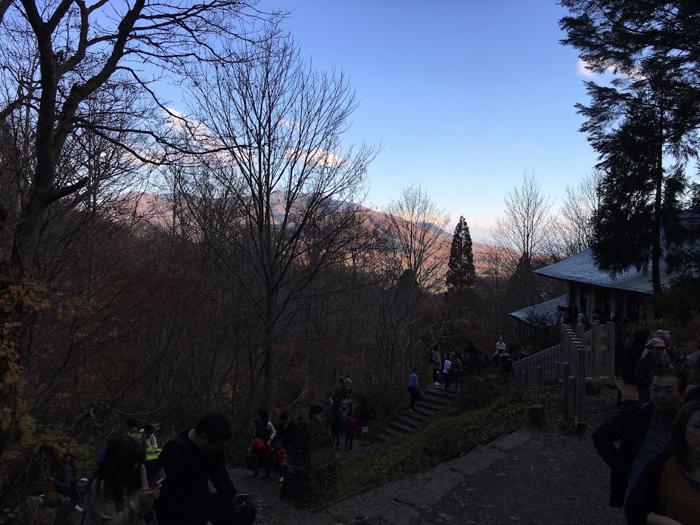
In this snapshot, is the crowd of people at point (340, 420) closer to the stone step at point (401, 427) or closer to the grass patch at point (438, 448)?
the stone step at point (401, 427)

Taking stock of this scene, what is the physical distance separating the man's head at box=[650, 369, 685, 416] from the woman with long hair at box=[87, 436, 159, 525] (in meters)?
3.13

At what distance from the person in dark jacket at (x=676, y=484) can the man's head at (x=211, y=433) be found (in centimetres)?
231

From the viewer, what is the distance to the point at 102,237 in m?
13.4

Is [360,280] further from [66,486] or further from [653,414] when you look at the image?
[653,414]

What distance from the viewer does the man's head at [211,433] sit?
340cm

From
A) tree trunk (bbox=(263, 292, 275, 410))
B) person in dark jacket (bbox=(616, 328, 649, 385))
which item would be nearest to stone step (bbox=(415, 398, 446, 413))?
tree trunk (bbox=(263, 292, 275, 410))

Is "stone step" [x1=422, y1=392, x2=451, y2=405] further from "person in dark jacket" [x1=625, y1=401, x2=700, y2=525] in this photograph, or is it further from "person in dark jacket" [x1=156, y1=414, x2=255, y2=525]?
"person in dark jacket" [x1=625, y1=401, x2=700, y2=525]

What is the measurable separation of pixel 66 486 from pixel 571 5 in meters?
19.5

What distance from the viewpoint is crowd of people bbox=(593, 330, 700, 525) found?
2.50 metres

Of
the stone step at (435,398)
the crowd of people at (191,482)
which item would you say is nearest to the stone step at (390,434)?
the stone step at (435,398)

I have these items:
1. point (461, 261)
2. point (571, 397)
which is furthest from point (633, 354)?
point (461, 261)

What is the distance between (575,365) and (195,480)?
940cm

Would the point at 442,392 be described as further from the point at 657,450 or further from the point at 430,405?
the point at 657,450

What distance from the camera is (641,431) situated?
361 centimetres
